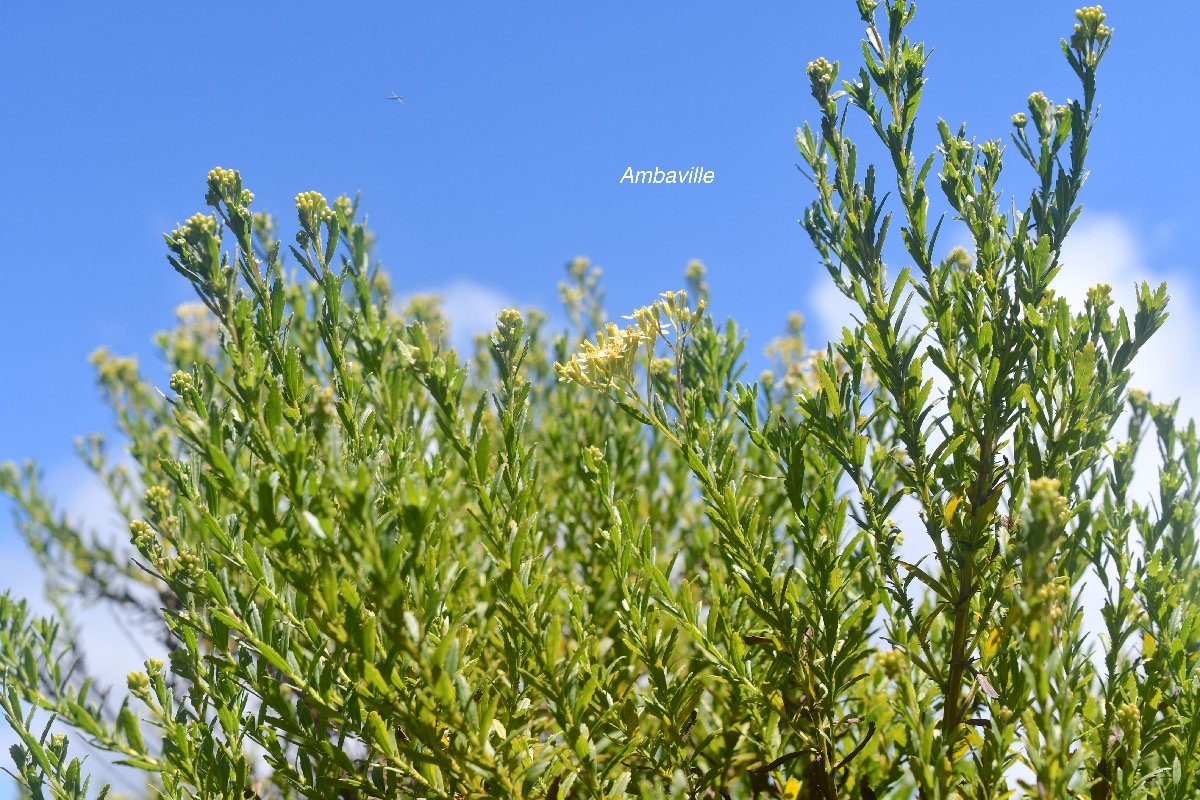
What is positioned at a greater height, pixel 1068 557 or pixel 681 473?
pixel 681 473

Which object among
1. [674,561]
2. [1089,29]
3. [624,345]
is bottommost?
[674,561]

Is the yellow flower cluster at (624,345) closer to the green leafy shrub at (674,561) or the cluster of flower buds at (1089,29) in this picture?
the green leafy shrub at (674,561)

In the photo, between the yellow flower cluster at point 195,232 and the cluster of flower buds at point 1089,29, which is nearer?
the yellow flower cluster at point 195,232

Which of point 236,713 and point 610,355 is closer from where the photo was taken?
point 236,713

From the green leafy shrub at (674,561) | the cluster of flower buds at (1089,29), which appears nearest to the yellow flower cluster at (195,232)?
the green leafy shrub at (674,561)

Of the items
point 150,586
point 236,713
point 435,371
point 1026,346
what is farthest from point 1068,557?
point 150,586

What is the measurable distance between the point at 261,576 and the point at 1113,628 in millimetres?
2217

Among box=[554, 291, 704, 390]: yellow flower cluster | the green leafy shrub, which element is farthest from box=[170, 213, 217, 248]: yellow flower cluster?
box=[554, 291, 704, 390]: yellow flower cluster

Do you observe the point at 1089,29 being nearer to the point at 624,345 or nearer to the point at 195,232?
the point at 624,345

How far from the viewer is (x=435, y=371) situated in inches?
80.0

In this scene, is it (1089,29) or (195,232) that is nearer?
(195,232)

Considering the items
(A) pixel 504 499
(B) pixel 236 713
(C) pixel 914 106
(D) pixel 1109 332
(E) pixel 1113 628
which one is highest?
(C) pixel 914 106

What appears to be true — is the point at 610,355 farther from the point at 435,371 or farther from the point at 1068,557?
the point at 1068,557

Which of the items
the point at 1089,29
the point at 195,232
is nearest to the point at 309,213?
the point at 195,232
